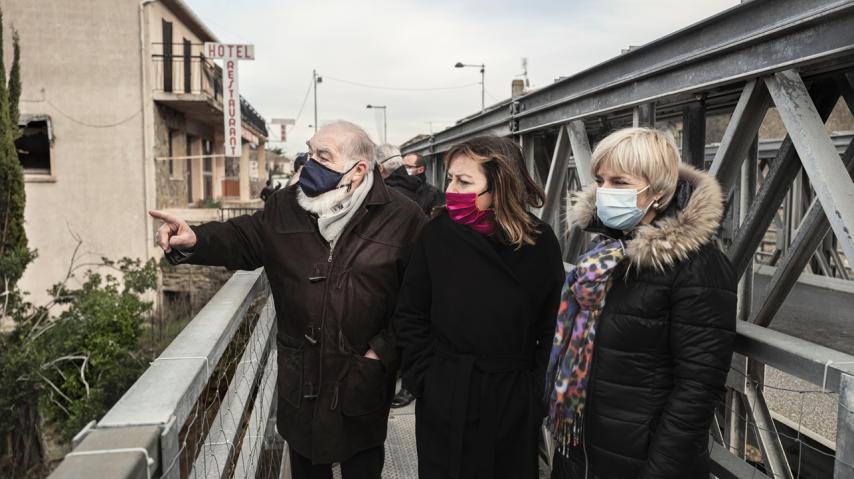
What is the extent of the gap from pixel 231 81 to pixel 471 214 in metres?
16.4

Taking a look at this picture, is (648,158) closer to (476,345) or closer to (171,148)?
(476,345)

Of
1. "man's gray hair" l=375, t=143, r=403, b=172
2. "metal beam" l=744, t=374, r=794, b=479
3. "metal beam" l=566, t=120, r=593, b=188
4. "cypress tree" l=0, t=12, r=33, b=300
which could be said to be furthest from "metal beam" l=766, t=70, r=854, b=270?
"cypress tree" l=0, t=12, r=33, b=300

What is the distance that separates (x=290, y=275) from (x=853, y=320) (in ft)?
20.0

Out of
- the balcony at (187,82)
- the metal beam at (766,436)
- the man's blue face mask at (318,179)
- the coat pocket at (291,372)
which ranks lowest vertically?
the metal beam at (766,436)

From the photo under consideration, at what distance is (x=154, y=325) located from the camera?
16.6m

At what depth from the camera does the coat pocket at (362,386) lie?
8.09ft

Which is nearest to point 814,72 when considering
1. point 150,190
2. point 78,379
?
point 78,379

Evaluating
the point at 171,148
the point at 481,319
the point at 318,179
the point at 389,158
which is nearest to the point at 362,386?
the point at 481,319

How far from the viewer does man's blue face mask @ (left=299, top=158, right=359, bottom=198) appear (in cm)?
260

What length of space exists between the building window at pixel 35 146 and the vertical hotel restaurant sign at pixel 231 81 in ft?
13.9

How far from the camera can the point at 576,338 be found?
6.93 ft

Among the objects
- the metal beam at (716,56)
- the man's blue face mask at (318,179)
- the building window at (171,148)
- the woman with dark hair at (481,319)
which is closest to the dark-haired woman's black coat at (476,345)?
the woman with dark hair at (481,319)

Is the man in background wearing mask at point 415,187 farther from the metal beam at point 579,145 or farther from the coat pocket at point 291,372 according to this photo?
the coat pocket at point 291,372

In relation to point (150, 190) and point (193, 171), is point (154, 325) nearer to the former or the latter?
point (150, 190)
